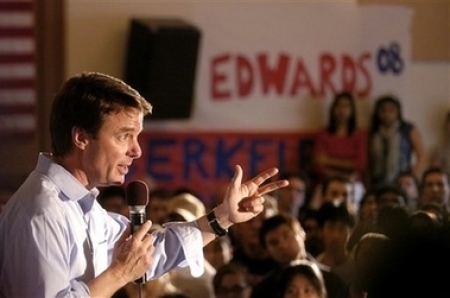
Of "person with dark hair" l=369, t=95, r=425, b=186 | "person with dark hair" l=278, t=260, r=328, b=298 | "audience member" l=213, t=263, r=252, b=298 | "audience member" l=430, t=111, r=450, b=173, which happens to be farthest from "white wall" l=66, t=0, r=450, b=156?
"person with dark hair" l=278, t=260, r=328, b=298

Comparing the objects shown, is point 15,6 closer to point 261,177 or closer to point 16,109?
point 16,109

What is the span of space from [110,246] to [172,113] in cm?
655

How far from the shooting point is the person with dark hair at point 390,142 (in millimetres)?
10828

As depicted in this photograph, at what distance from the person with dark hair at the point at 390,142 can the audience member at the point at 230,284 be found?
4389mm

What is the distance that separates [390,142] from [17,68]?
289 cm

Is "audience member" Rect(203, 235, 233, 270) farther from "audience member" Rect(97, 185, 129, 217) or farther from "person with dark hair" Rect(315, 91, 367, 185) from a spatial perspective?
"person with dark hair" Rect(315, 91, 367, 185)

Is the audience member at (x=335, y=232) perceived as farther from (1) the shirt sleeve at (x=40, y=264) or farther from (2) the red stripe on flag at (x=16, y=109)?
A: (1) the shirt sleeve at (x=40, y=264)

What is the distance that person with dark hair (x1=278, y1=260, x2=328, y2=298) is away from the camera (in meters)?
5.52

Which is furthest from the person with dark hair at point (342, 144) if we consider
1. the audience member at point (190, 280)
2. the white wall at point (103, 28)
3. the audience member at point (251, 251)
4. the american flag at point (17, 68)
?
the audience member at point (190, 280)

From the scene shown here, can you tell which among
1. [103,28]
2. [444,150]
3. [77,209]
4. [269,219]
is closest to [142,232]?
[77,209]

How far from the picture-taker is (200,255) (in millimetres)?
3945

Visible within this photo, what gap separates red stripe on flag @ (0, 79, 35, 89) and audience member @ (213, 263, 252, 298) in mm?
3716

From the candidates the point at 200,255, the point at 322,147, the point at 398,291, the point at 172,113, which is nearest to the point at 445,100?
the point at 322,147

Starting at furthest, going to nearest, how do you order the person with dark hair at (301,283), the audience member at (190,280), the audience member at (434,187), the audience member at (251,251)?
the audience member at (434,187)
the audience member at (251,251)
the audience member at (190,280)
the person with dark hair at (301,283)
